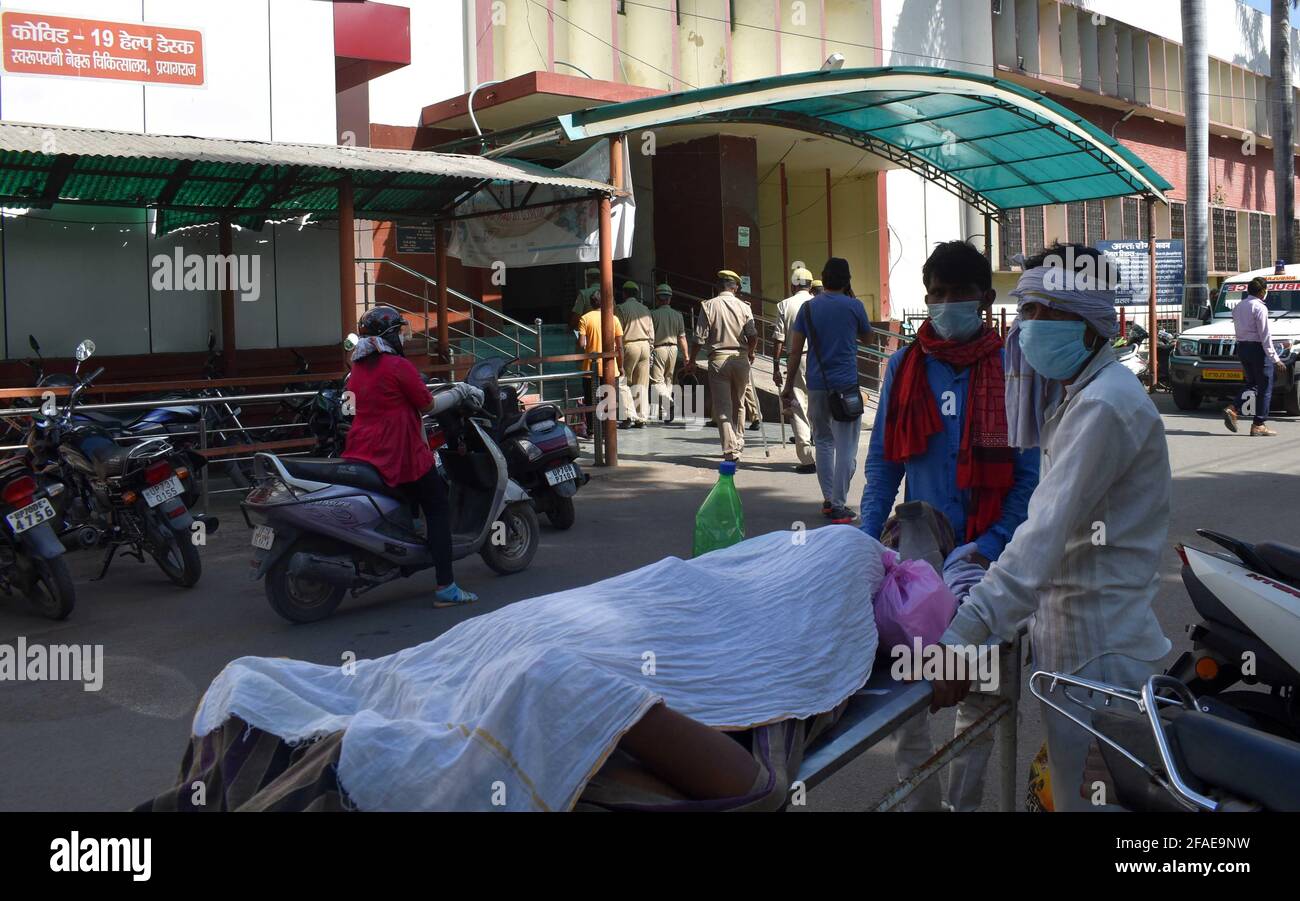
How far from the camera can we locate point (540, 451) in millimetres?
8938

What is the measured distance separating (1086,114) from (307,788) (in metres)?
29.5

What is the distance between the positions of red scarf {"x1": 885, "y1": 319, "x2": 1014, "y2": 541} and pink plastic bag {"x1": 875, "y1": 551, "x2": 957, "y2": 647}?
718 millimetres

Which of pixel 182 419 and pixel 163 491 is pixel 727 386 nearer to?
pixel 182 419

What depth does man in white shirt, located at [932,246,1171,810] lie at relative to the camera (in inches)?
110

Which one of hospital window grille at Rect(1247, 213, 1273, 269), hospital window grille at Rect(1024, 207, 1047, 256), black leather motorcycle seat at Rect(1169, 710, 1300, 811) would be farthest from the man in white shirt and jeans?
hospital window grille at Rect(1247, 213, 1273, 269)

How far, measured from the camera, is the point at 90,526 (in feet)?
24.7

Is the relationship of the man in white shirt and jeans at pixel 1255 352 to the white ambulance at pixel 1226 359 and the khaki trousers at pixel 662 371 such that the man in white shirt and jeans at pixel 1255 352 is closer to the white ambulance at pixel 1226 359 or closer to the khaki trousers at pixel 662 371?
the white ambulance at pixel 1226 359

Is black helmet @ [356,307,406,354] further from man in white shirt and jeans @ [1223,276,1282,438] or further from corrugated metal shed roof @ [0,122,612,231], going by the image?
man in white shirt and jeans @ [1223,276,1282,438]

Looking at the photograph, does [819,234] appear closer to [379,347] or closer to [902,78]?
[902,78]

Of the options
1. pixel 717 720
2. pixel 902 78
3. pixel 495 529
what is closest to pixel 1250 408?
pixel 902 78

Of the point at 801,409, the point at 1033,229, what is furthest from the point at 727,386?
the point at 1033,229

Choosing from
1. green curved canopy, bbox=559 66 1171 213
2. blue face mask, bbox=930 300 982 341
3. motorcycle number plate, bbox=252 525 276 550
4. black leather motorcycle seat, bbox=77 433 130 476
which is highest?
green curved canopy, bbox=559 66 1171 213

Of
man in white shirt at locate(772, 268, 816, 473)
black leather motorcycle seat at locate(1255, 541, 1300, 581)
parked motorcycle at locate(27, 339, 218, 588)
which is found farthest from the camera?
man in white shirt at locate(772, 268, 816, 473)

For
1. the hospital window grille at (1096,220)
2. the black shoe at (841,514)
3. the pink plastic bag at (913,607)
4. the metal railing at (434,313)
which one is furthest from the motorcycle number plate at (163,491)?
the hospital window grille at (1096,220)
